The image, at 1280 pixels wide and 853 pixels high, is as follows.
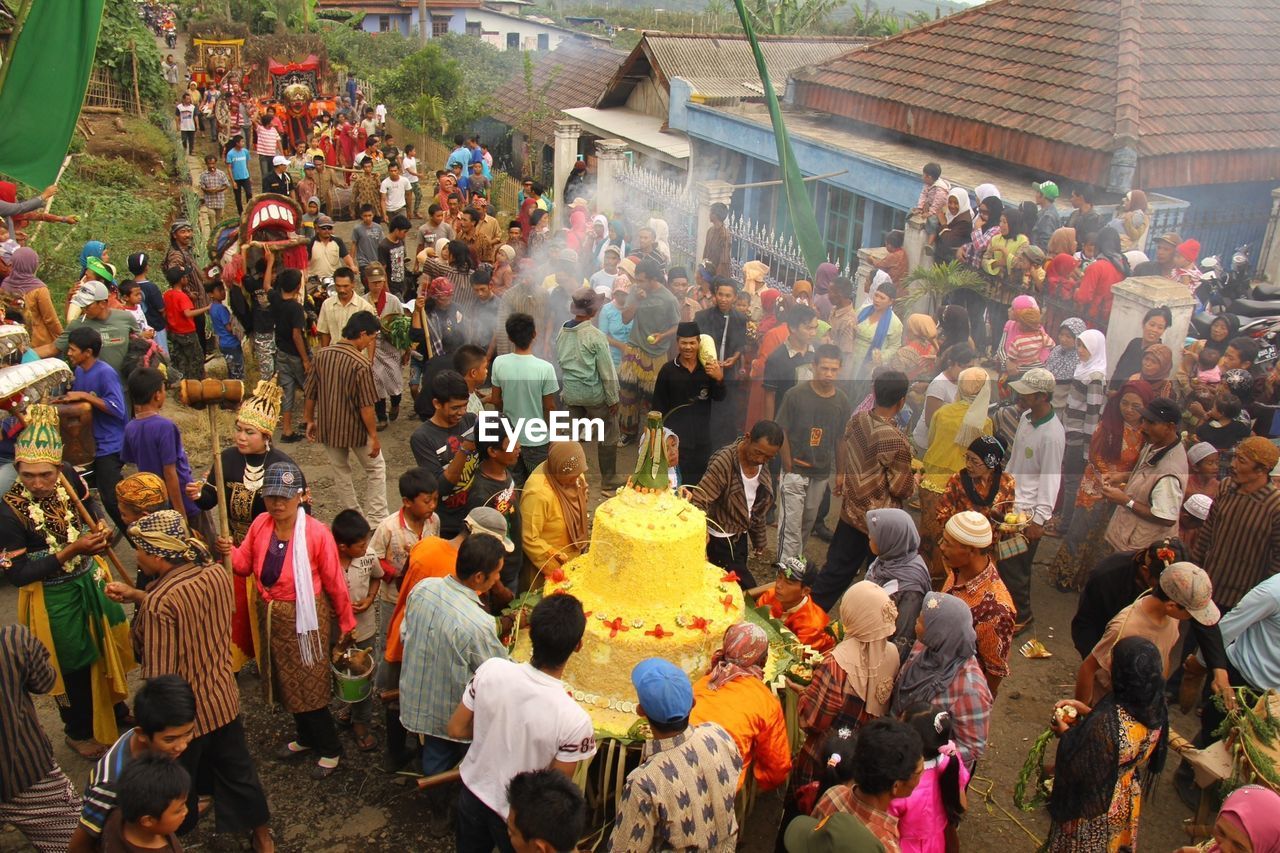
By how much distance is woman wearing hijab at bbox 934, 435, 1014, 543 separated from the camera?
20.7 feet

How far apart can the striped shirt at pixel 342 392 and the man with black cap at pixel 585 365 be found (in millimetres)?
1715

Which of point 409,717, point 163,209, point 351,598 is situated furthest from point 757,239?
point 163,209

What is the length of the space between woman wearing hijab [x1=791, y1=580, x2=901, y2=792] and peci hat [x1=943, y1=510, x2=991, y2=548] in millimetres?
668

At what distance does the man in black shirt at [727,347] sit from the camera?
28.9 feet

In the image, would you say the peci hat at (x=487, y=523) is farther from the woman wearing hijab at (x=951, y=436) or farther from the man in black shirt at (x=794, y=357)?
the man in black shirt at (x=794, y=357)

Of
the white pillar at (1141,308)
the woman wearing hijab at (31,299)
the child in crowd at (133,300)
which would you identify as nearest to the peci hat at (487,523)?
the child in crowd at (133,300)

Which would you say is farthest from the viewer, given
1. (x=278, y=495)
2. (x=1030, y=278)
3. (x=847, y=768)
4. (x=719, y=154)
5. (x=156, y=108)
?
(x=156, y=108)

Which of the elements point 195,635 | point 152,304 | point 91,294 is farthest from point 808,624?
point 152,304

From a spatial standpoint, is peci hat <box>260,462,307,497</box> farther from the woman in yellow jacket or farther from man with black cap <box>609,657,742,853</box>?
man with black cap <box>609,657,742,853</box>

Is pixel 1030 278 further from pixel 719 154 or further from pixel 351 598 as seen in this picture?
pixel 719 154

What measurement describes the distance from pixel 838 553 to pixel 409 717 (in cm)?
320

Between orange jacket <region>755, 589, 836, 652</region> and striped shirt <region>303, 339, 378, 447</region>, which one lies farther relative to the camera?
striped shirt <region>303, 339, 378, 447</region>

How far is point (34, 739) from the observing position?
4430 mm

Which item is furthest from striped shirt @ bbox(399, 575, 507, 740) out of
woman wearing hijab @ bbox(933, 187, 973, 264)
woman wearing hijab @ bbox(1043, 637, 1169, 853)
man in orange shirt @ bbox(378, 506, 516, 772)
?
woman wearing hijab @ bbox(933, 187, 973, 264)
